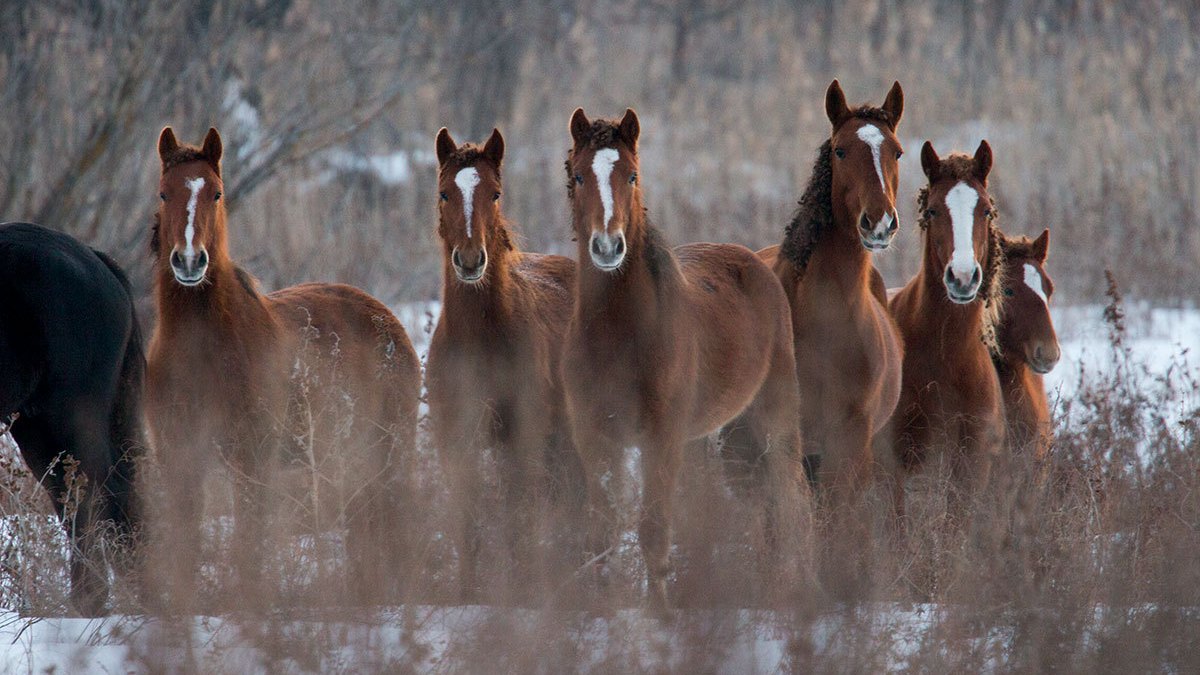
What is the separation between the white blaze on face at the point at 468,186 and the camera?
5.65 m

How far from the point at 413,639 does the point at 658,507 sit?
50.3 inches

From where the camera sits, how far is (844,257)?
6.16 metres

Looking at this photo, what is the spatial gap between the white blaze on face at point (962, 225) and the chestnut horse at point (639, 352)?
0.94m

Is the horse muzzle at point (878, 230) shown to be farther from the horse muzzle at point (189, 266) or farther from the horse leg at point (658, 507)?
the horse muzzle at point (189, 266)

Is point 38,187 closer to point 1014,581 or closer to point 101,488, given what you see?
point 101,488

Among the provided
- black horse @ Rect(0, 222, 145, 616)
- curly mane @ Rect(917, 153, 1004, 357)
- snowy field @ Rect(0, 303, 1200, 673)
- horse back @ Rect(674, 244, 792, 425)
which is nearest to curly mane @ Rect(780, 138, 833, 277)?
horse back @ Rect(674, 244, 792, 425)

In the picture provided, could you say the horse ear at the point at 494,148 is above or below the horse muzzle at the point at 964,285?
above

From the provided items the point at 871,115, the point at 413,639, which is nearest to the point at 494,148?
the point at 871,115

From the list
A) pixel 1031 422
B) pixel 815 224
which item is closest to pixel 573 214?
pixel 815 224

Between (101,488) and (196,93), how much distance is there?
626 centimetres

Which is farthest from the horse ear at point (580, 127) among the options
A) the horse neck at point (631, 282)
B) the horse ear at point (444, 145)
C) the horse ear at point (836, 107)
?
the horse ear at point (836, 107)

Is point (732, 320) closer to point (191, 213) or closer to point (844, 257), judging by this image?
point (844, 257)

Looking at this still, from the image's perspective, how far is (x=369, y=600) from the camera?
455 centimetres

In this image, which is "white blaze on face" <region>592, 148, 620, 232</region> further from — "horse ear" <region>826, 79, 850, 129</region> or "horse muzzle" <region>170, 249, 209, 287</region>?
"horse muzzle" <region>170, 249, 209, 287</region>
